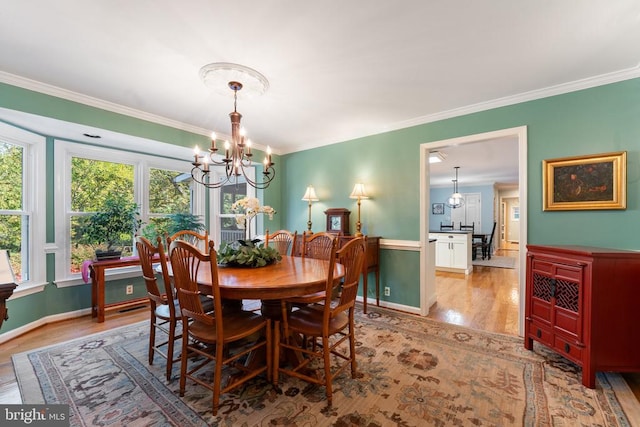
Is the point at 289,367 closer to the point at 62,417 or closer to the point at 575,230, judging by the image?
the point at 62,417

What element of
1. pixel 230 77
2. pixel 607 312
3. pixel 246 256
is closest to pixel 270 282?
pixel 246 256

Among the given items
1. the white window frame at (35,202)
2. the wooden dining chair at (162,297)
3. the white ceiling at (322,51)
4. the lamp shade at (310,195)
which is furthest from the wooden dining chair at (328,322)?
the white window frame at (35,202)

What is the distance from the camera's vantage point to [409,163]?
348 cm

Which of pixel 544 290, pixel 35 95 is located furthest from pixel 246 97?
pixel 544 290

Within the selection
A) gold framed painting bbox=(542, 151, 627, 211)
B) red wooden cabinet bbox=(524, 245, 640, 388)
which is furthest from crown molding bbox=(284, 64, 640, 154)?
red wooden cabinet bbox=(524, 245, 640, 388)

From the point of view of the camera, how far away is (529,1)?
5.15 ft

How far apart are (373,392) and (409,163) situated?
2569 millimetres

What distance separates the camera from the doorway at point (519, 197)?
8.95 ft

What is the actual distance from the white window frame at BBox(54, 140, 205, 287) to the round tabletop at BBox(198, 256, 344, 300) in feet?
7.55

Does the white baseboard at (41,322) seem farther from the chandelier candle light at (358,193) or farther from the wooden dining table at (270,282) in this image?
the chandelier candle light at (358,193)

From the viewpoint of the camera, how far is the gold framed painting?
231cm

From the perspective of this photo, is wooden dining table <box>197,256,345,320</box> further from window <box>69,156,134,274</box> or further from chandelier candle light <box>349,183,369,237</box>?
window <box>69,156,134,274</box>

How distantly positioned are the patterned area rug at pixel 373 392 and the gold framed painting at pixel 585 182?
4.42 ft

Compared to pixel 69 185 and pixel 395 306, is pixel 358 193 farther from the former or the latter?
pixel 69 185
